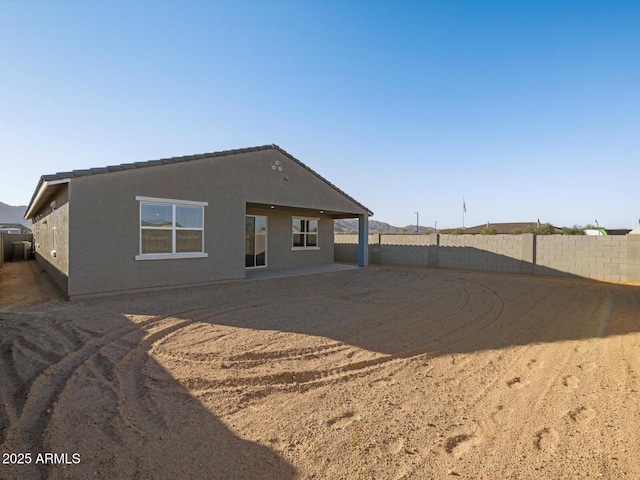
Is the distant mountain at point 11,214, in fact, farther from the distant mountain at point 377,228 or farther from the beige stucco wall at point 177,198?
the beige stucco wall at point 177,198

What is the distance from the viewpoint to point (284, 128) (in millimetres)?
15023

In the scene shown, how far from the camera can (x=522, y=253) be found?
1445cm

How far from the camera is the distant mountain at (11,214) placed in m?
113

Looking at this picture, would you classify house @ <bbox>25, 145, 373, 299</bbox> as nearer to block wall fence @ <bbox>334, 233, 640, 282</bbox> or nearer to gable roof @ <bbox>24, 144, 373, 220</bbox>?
gable roof @ <bbox>24, 144, 373, 220</bbox>

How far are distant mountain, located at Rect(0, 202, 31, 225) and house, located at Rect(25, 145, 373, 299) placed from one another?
14029cm

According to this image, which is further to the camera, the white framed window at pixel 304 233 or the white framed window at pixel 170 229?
the white framed window at pixel 304 233

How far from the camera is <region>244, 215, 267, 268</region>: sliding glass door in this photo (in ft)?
46.9

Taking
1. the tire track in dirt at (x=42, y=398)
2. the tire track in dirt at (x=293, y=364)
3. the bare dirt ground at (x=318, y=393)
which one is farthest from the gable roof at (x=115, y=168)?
the tire track in dirt at (x=293, y=364)

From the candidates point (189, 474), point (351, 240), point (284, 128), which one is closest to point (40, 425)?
point (189, 474)

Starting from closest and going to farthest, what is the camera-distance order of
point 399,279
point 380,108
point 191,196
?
point 191,196 → point 399,279 → point 380,108

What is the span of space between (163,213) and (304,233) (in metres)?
8.21

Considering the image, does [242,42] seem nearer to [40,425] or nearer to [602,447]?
[40,425]

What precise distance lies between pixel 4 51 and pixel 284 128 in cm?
943

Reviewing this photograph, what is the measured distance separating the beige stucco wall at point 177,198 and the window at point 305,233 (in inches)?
97.1
